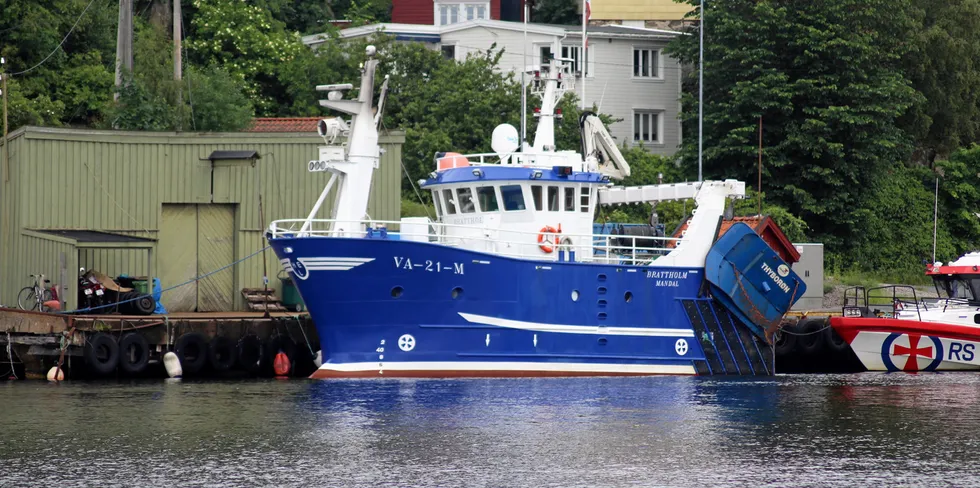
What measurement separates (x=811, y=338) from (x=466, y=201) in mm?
8971

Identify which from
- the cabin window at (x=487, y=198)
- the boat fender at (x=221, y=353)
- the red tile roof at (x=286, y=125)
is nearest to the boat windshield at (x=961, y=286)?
the cabin window at (x=487, y=198)

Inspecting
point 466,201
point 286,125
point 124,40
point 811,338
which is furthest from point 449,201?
point 124,40

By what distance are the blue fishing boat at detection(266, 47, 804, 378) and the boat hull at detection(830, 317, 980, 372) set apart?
1950 millimetres

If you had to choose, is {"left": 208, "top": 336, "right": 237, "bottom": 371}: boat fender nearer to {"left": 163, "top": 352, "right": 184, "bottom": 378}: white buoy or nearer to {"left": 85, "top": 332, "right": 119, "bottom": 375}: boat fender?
{"left": 163, "top": 352, "right": 184, "bottom": 378}: white buoy

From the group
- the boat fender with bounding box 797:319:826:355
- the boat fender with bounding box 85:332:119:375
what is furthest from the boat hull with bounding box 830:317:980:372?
the boat fender with bounding box 85:332:119:375

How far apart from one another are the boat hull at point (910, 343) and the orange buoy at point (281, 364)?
11750mm

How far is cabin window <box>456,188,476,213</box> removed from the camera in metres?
29.9

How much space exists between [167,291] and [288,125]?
8.24 meters

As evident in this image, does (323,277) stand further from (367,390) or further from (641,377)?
(641,377)

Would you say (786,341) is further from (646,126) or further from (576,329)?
(646,126)

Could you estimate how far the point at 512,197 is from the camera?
29.6 m

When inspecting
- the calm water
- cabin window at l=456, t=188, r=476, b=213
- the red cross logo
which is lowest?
the calm water

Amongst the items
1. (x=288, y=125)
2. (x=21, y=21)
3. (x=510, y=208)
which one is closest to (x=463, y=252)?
(x=510, y=208)

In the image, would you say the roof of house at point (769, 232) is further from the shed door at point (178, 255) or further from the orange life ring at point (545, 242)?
the shed door at point (178, 255)
